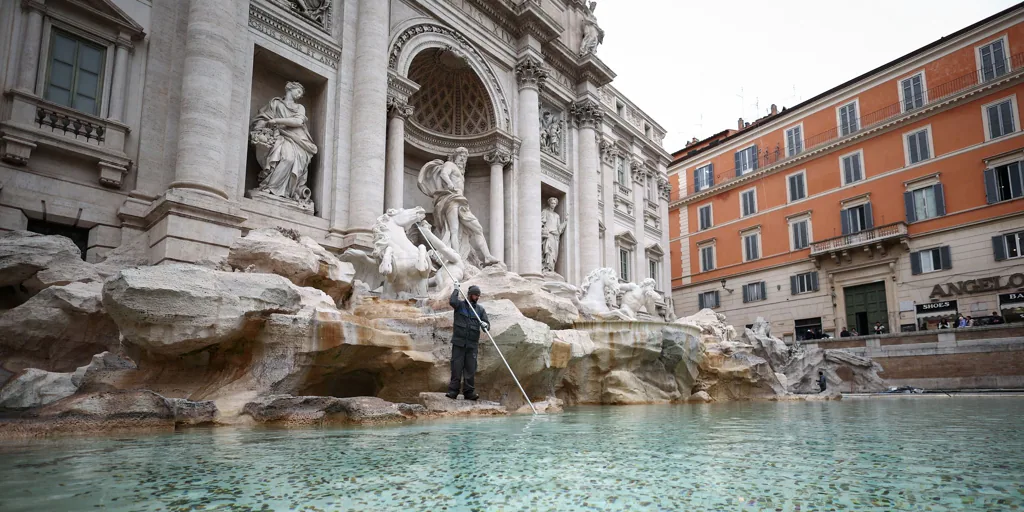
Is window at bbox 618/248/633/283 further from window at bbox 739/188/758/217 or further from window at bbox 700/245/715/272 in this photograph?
window at bbox 739/188/758/217

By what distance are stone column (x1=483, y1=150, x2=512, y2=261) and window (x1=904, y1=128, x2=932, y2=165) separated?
19696 mm

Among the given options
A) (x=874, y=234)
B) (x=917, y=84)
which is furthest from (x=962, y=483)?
(x=917, y=84)

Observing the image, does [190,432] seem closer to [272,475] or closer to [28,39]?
[272,475]

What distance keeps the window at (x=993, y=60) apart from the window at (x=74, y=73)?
1227 inches

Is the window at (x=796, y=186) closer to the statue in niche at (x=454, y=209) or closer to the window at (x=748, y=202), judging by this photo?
the window at (x=748, y=202)

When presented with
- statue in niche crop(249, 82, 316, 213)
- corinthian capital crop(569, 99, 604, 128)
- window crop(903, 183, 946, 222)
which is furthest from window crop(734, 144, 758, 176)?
statue in niche crop(249, 82, 316, 213)

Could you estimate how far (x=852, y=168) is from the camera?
2958 centimetres

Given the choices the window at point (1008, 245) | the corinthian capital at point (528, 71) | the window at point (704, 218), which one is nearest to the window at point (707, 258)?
the window at point (704, 218)

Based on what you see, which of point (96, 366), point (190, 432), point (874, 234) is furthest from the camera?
point (874, 234)

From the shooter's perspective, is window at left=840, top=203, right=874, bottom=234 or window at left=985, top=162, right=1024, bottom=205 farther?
window at left=840, top=203, right=874, bottom=234

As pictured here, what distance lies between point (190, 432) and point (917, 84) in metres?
32.5

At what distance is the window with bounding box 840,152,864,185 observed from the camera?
29.2m

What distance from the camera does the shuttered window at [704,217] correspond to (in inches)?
1443

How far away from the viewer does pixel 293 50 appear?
14.0 meters
